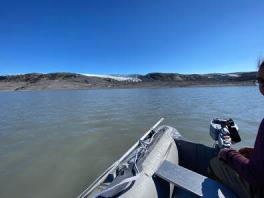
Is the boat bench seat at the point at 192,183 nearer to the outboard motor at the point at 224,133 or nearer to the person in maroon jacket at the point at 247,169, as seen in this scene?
the person in maroon jacket at the point at 247,169

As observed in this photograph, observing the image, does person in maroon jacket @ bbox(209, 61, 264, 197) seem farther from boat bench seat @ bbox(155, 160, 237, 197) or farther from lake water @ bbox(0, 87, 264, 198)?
lake water @ bbox(0, 87, 264, 198)

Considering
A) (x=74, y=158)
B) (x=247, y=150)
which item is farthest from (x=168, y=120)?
(x=247, y=150)

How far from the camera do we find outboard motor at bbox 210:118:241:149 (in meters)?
3.12

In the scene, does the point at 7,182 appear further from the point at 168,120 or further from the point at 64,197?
the point at 168,120

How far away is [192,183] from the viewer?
85.7 inches

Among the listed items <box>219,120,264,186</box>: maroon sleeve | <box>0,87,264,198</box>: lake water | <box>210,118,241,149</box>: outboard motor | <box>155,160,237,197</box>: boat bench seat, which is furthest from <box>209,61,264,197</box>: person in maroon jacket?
<box>0,87,264,198</box>: lake water

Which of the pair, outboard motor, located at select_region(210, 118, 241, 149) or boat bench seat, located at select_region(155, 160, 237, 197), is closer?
boat bench seat, located at select_region(155, 160, 237, 197)

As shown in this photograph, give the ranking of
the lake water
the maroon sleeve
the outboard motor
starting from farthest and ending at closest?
the lake water
the outboard motor
the maroon sleeve

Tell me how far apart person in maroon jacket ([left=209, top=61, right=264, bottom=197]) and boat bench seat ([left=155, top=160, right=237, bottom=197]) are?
0.44 feet

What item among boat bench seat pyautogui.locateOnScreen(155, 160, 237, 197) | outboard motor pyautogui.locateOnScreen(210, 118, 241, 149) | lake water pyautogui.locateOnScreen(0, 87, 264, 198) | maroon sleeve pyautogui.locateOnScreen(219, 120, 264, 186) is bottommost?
lake water pyautogui.locateOnScreen(0, 87, 264, 198)

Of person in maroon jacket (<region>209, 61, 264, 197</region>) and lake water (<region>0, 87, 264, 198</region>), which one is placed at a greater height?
person in maroon jacket (<region>209, 61, 264, 197</region>)

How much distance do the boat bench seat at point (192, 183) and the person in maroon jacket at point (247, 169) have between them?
133 mm

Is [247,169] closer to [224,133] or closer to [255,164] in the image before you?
[255,164]

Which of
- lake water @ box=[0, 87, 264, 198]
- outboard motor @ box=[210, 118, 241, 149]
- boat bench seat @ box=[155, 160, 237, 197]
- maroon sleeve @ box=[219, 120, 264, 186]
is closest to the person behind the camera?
maroon sleeve @ box=[219, 120, 264, 186]
